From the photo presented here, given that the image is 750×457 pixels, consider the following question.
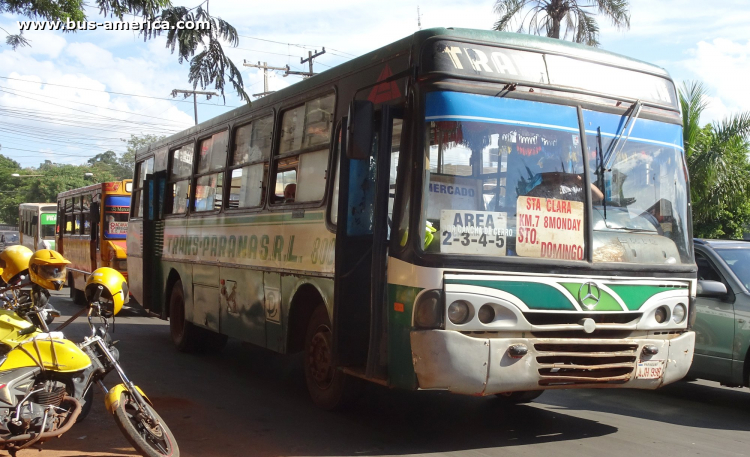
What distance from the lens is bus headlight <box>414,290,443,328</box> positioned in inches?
219

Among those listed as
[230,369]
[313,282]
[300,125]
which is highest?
[300,125]

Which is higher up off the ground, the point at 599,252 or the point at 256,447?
the point at 599,252

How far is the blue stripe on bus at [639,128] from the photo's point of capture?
6.22 metres

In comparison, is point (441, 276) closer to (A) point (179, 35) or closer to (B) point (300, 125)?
(B) point (300, 125)

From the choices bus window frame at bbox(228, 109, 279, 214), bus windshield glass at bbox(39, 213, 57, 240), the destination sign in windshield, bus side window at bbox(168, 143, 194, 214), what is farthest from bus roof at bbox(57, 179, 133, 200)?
bus windshield glass at bbox(39, 213, 57, 240)

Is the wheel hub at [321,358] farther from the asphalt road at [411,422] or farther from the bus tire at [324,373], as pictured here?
the asphalt road at [411,422]

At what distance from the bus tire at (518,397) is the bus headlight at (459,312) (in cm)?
238

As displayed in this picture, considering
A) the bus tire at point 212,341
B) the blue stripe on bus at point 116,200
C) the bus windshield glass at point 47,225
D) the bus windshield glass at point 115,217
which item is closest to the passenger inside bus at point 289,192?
the bus tire at point 212,341

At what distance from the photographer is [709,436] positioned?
6.77 metres

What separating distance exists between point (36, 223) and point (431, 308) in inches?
1222

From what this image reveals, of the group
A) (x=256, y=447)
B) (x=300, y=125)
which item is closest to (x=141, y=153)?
(x=300, y=125)

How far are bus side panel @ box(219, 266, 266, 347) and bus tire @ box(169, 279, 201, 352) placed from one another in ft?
5.52

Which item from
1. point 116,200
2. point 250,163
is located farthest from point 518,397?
point 116,200

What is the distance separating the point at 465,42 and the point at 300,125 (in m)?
2.51
